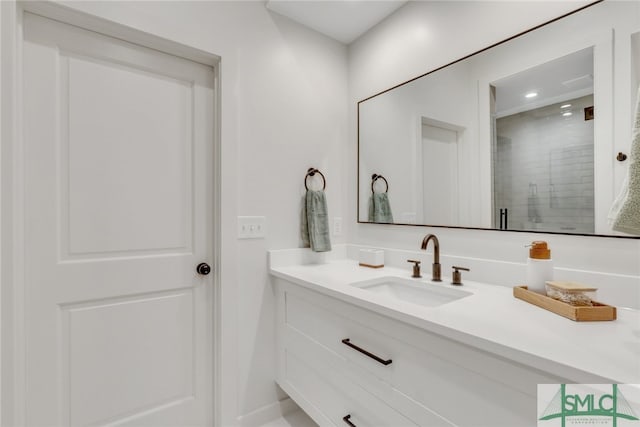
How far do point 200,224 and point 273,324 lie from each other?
689 mm

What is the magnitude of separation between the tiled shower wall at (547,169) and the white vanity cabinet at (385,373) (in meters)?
0.68

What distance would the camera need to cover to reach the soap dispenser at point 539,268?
104cm

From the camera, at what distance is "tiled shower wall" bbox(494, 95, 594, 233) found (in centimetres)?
107

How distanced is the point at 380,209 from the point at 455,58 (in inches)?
34.4

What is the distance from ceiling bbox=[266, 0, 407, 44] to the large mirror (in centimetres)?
47

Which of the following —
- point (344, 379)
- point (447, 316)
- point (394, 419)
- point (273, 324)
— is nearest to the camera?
point (447, 316)

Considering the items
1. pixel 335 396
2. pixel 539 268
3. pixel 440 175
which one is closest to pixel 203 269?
pixel 335 396

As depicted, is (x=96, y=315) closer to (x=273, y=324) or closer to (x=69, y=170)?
(x=69, y=170)

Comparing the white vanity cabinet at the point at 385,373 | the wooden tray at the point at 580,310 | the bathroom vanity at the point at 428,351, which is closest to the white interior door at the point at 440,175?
the bathroom vanity at the point at 428,351

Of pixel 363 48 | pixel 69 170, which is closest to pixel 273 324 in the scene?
pixel 69 170

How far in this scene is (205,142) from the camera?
1578 mm

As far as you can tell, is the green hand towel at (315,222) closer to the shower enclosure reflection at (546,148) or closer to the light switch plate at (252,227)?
the light switch plate at (252,227)

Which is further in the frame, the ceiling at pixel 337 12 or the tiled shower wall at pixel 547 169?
the ceiling at pixel 337 12

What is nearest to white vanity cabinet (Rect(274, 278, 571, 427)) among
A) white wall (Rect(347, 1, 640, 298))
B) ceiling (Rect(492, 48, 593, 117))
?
white wall (Rect(347, 1, 640, 298))
